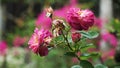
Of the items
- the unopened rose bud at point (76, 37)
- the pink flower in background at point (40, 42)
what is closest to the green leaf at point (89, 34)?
the unopened rose bud at point (76, 37)

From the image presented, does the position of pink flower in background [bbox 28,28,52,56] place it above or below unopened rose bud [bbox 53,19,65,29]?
below

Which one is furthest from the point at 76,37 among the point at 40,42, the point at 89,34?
the point at 40,42

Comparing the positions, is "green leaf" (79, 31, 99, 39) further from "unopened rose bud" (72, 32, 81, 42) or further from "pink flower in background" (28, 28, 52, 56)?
"pink flower in background" (28, 28, 52, 56)

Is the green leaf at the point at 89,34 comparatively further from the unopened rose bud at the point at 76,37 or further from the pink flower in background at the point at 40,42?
the pink flower in background at the point at 40,42

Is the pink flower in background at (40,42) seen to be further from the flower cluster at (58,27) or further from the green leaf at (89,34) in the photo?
the green leaf at (89,34)

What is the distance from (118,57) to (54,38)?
960mm

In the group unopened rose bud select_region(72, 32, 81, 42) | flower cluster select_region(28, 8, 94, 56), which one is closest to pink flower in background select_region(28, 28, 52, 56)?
flower cluster select_region(28, 8, 94, 56)

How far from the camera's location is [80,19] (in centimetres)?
187

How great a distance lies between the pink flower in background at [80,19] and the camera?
187cm

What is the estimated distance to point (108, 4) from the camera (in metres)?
6.86

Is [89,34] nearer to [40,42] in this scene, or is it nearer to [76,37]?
[76,37]

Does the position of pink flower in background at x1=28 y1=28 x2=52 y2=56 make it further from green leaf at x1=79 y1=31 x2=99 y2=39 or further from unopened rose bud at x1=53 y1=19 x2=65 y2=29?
green leaf at x1=79 y1=31 x2=99 y2=39

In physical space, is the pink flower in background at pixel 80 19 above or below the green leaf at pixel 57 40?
above

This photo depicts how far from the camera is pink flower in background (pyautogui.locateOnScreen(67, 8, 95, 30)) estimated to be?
Answer: 6.13 ft
